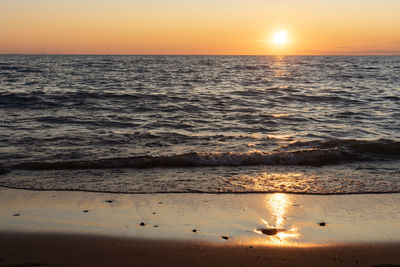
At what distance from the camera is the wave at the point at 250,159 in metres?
8.19

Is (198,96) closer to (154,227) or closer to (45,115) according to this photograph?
(45,115)

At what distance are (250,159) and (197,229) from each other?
4299 millimetres

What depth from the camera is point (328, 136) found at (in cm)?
1181

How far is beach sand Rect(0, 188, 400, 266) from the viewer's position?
4066 mm

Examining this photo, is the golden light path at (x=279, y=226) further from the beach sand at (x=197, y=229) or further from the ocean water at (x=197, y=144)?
the ocean water at (x=197, y=144)

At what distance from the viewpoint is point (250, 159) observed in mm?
8828

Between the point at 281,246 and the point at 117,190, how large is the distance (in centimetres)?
323

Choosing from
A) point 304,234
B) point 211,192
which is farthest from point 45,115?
point 304,234

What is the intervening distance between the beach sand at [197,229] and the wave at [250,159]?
1.94 m

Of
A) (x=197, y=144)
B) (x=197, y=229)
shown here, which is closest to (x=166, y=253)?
(x=197, y=229)

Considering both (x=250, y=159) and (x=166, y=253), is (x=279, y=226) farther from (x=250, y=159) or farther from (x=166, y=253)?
(x=250, y=159)

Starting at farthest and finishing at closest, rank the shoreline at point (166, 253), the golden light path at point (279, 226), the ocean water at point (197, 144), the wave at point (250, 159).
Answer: the wave at point (250, 159) → the ocean water at point (197, 144) → the golden light path at point (279, 226) → the shoreline at point (166, 253)

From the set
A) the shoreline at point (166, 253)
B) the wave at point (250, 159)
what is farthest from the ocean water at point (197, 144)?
the shoreline at point (166, 253)

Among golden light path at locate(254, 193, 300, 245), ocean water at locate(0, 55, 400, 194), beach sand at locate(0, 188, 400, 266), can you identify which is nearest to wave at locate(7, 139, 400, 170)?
ocean water at locate(0, 55, 400, 194)
